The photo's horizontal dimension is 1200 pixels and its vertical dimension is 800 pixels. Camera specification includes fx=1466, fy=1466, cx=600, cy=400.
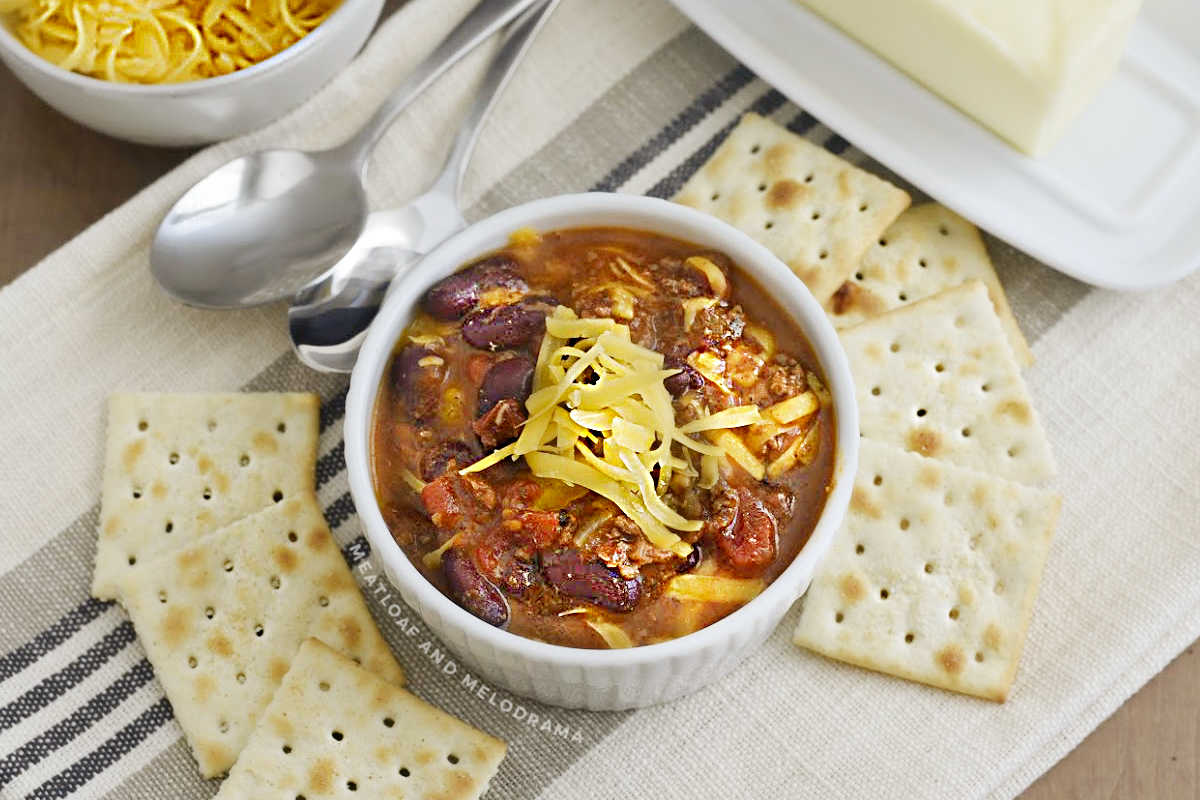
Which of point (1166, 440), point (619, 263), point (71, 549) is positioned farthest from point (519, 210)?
point (1166, 440)

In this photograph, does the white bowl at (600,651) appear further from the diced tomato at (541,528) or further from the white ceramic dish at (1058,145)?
the white ceramic dish at (1058,145)

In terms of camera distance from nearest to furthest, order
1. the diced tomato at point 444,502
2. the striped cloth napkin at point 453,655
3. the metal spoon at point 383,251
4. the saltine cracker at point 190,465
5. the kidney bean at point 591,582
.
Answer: the kidney bean at point 591,582 < the diced tomato at point 444,502 < the striped cloth napkin at point 453,655 < the saltine cracker at point 190,465 < the metal spoon at point 383,251

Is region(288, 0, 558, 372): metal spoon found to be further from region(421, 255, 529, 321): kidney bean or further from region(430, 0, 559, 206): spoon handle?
region(421, 255, 529, 321): kidney bean

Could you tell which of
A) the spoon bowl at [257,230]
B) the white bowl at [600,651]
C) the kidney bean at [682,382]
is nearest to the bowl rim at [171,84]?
the spoon bowl at [257,230]

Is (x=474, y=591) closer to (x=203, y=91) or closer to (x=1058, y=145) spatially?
(x=203, y=91)

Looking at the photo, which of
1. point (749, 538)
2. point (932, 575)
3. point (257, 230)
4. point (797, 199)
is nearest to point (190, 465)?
point (257, 230)
